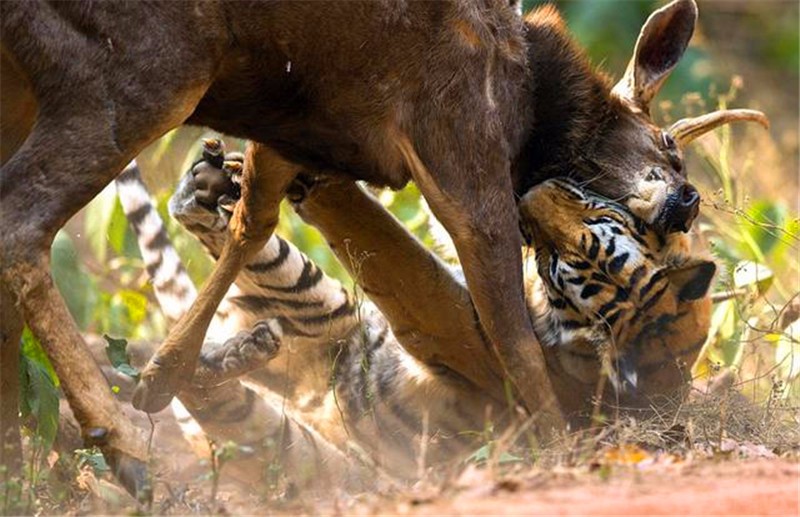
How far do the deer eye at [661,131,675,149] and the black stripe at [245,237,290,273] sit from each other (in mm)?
1990

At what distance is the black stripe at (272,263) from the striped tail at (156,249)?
22.1 inches

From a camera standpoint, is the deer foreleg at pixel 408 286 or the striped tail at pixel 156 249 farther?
the striped tail at pixel 156 249

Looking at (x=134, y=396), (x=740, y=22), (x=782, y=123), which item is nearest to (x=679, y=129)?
(x=134, y=396)

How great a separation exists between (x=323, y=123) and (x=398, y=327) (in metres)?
1.72

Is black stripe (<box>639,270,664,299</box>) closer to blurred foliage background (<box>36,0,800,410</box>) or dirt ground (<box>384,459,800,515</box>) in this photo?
blurred foliage background (<box>36,0,800,410</box>)

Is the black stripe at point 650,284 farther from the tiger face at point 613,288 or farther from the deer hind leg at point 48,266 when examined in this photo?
the deer hind leg at point 48,266

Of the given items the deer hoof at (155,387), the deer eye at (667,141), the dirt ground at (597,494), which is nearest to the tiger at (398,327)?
the deer hoof at (155,387)

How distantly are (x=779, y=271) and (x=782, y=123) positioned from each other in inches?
322

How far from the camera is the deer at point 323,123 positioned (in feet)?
17.1

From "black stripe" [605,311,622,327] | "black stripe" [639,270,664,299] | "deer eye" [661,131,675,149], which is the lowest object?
"black stripe" [605,311,622,327]

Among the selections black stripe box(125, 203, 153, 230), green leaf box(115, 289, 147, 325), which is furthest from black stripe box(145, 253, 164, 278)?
green leaf box(115, 289, 147, 325)

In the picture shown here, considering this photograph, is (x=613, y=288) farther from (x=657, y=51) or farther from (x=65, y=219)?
(x=65, y=219)

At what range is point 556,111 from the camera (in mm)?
7090

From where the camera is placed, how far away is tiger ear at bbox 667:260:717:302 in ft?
23.3
